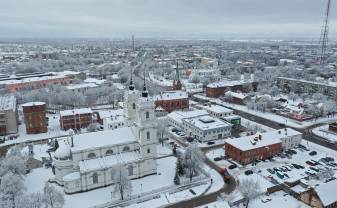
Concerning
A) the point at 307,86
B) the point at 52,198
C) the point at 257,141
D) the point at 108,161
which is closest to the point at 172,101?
the point at 257,141

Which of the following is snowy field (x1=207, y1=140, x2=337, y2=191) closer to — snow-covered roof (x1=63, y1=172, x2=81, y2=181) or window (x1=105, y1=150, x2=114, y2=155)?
window (x1=105, y1=150, x2=114, y2=155)

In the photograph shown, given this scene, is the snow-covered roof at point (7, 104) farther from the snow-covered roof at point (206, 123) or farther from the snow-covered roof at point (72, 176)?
the snow-covered roof at point (206, 123)

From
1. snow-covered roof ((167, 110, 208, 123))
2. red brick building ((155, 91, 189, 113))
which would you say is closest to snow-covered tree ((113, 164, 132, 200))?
snow-covered roof ((167, 110, 208, 123))

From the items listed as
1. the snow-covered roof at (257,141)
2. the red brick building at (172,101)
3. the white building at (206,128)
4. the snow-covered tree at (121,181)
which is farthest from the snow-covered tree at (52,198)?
the red brick building at (172,101)

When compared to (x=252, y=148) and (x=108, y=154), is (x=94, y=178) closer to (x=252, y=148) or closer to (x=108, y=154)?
(x=108, y=154)

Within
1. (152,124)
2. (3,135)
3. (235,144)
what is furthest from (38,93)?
(235,144)
